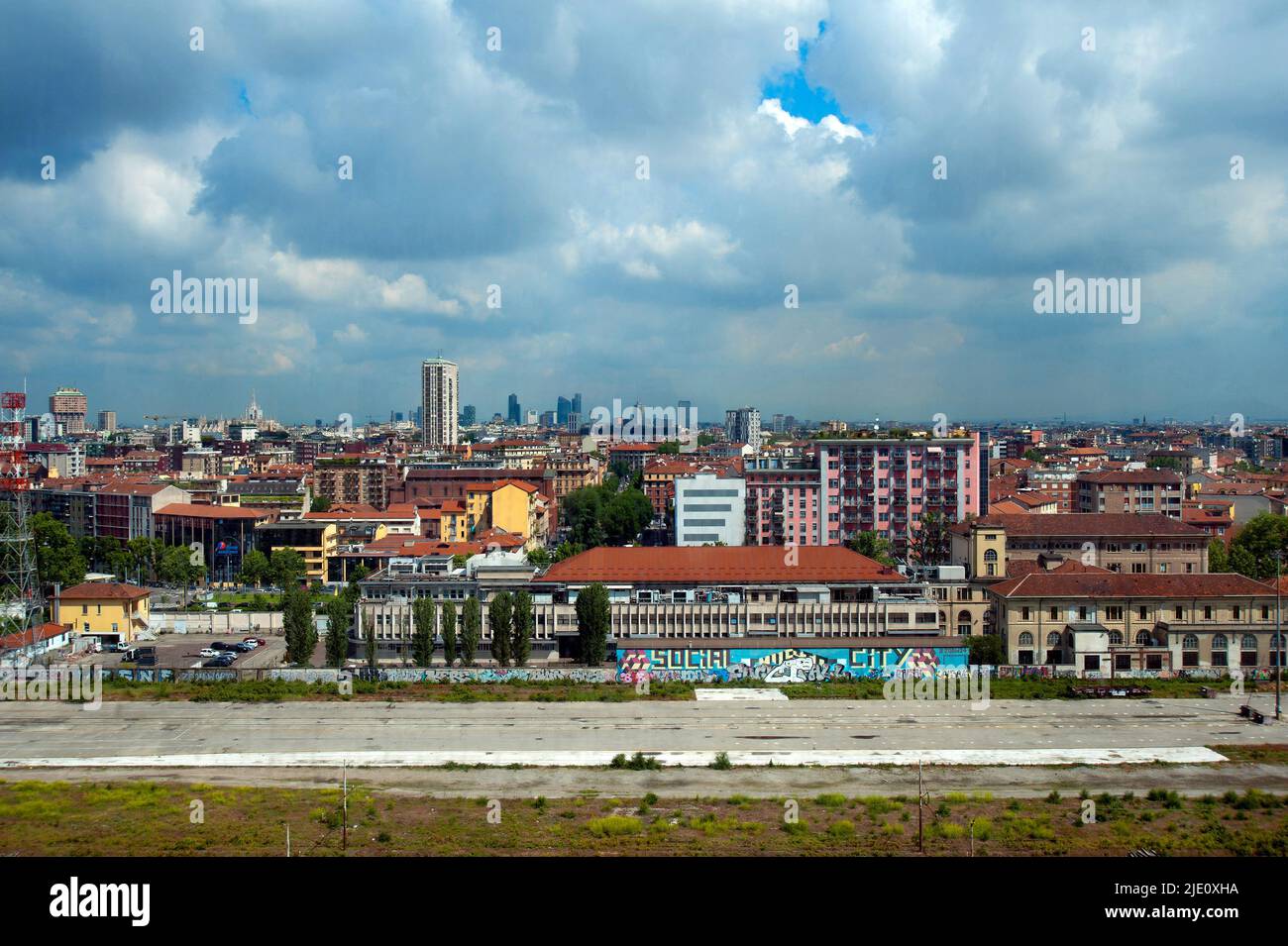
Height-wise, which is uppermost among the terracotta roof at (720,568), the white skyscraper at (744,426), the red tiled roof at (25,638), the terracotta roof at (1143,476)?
the white skyscraper at (744,426)

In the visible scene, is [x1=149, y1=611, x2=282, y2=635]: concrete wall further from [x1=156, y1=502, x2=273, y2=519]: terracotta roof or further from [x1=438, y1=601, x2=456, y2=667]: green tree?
[x1=156, y1=502, x2=273, y2=519]: terracotta roof

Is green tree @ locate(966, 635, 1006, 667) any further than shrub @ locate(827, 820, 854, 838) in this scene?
Yes

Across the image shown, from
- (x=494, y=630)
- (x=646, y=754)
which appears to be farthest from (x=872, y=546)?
(x=646, y=754)

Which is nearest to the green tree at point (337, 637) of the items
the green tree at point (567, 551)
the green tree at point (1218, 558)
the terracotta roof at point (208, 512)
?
the green tree at point (567, 551)

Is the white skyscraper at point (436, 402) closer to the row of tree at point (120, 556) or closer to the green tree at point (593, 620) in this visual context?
the row of tree at point (120, 556)

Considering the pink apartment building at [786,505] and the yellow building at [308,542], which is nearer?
the yellow building at [308,542]

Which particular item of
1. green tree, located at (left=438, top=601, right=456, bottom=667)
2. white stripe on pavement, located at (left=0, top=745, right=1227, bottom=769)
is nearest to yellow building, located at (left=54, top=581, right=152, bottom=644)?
green tree, located at (left=438, top=601, right=456, bottom=667)
